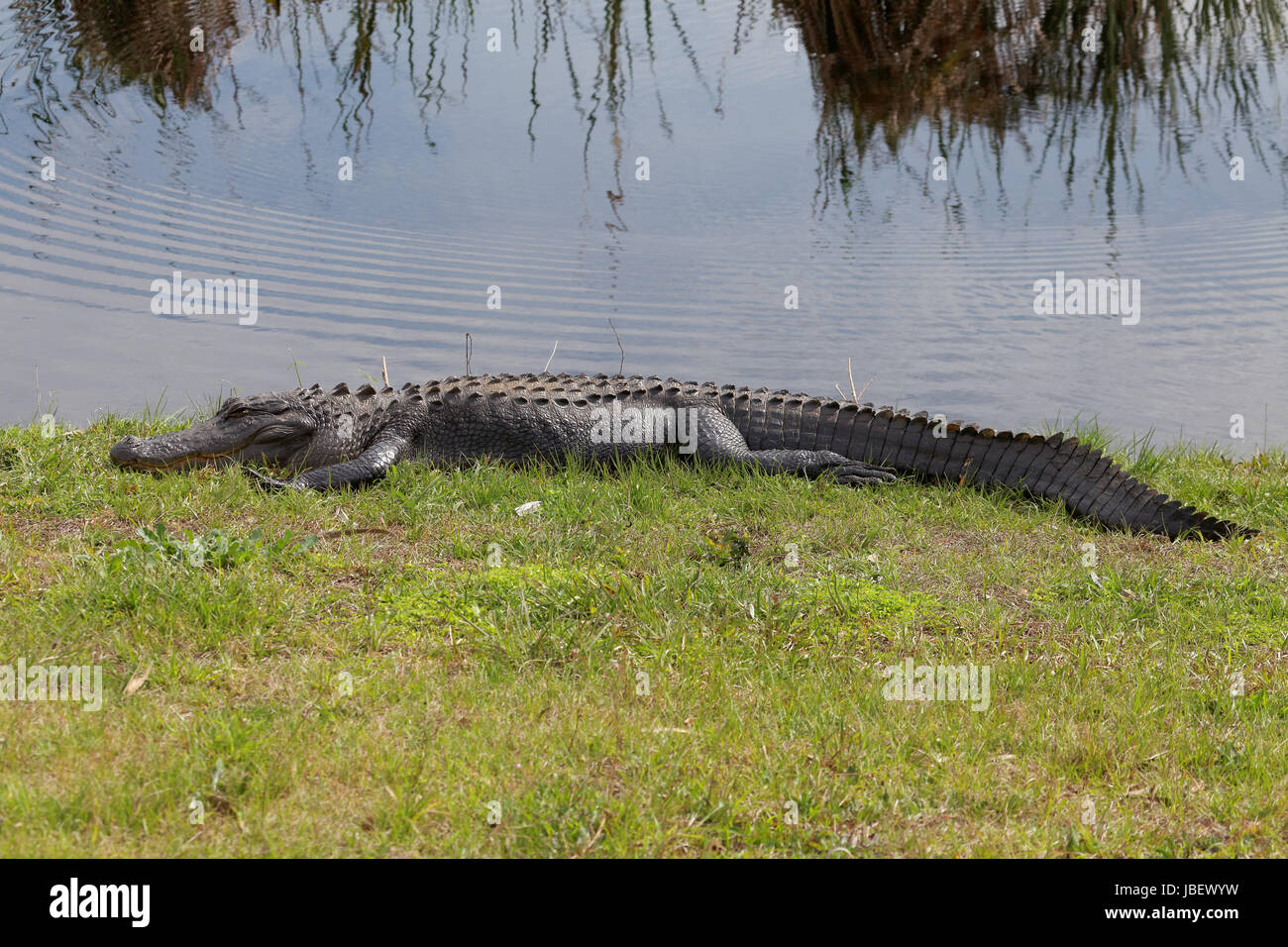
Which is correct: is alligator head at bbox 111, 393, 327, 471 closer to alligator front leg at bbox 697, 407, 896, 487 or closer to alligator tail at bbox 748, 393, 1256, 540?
alligator front leg at bbox 697, 407, 896, 487

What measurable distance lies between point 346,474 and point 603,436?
1615mm

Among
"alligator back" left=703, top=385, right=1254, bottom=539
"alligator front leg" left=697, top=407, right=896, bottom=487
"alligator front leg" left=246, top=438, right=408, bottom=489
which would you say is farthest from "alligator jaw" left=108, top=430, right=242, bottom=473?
"alligator back" left=703, top=385, right=1254, bottom=539

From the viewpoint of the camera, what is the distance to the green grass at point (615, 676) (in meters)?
2.77

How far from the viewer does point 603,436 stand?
6672 mm

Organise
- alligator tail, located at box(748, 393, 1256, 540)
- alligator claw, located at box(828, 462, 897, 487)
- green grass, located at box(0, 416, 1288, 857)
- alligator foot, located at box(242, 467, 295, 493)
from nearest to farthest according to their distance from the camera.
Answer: green grass, located at box(0, 416, 1288, 857)
alligator tail, located at box(748, 393, 1256, 540)
alligator foot, located at box(242, 467, 295, 493)
alligator claw, located at box(828, 462, 897, 487)

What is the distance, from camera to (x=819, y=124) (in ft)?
45.5

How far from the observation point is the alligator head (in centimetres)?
589

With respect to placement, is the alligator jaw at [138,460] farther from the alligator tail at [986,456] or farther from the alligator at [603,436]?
the alligator tail at [986,456]

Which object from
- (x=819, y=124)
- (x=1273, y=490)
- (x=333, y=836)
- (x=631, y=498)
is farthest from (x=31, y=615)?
(x=819, y=124)

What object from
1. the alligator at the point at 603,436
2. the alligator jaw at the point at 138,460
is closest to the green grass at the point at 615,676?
the alligator jaw at the point at 138,460

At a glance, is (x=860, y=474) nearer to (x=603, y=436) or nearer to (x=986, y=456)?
(x=986, y=456)

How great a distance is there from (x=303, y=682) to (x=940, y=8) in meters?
15.3

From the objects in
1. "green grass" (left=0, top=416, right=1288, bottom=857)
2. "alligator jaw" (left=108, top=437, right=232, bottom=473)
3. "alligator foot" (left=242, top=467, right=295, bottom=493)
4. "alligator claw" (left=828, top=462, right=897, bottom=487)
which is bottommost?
"green grass" (left=0, top=416, right=1288, bottom=857)

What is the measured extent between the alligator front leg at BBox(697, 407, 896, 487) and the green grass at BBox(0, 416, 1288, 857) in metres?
0.55
